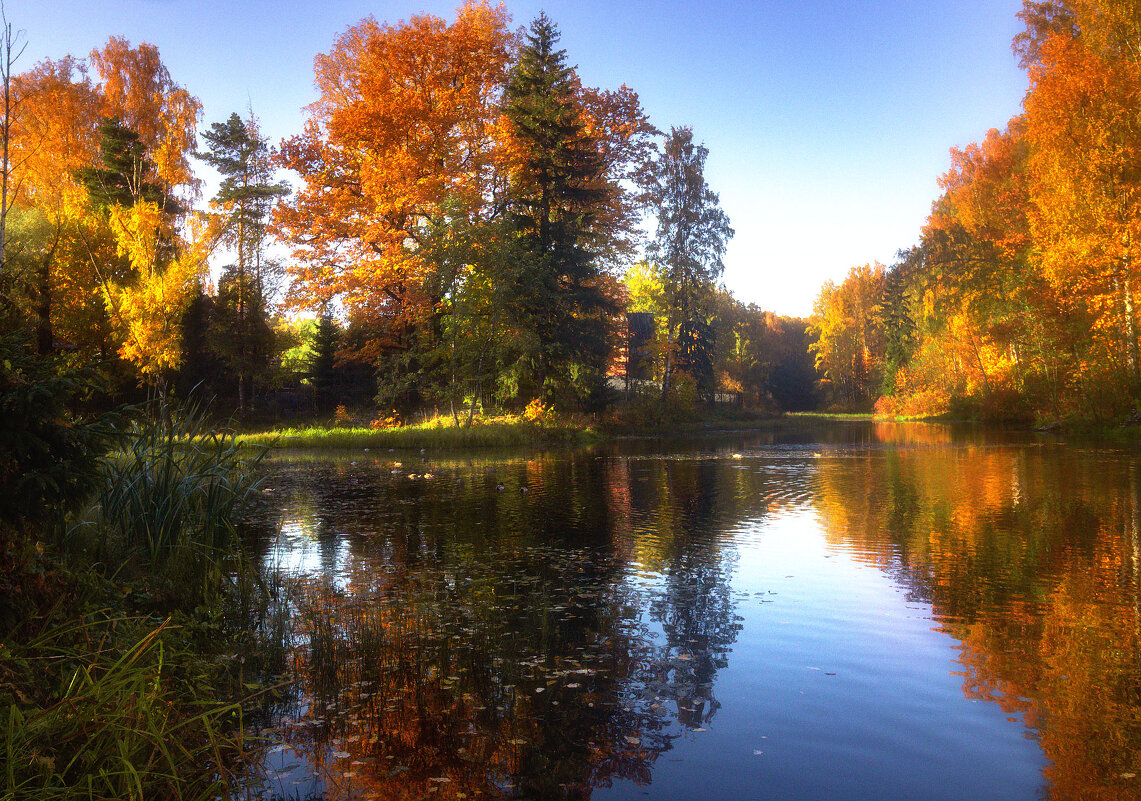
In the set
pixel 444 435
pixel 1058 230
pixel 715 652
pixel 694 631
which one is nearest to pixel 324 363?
pixel 444 435

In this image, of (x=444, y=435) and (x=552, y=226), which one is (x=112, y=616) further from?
(x=552, y=226)

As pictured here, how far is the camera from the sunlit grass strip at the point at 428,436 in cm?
2519

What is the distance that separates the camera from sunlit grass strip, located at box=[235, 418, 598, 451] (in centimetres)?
2519

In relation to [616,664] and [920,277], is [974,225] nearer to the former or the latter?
[920,277]

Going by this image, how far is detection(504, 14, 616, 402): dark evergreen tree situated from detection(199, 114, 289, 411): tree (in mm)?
12864

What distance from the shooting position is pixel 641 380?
42906 millimetres

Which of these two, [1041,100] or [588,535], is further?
[1041,100]

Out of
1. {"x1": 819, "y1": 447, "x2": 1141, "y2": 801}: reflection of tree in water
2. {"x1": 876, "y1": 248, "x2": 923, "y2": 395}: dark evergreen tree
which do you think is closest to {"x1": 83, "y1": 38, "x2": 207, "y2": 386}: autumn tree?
{"x1": 819, "y1": 447, "x2": 1141, "y2": 801}: reflection of tree in water

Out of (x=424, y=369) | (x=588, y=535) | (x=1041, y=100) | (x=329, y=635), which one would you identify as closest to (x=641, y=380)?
(x=424, y=369)

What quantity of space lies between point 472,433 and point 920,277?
4070cm

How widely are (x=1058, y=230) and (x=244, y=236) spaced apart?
34.1 m

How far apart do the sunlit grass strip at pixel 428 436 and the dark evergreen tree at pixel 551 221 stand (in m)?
2.61

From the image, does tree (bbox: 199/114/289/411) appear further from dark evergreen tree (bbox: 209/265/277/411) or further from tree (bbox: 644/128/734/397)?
tree (bbox: 644/128/734/397)

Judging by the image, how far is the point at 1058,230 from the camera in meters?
22.1
